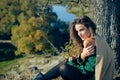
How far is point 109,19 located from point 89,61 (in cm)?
139

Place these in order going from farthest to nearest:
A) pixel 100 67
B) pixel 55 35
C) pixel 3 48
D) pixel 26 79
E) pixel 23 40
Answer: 1. pixel 3 48
2. pixel 55 35
3. pixel 23 40
4. pixel 26 79
5. pixel 100 67

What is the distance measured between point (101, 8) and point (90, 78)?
1.37 meters

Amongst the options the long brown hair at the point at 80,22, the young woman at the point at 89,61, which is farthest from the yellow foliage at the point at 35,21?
the young woman at the point at 89,61

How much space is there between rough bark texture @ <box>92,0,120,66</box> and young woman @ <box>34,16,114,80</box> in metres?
1.11

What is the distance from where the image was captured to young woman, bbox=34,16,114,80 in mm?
3059

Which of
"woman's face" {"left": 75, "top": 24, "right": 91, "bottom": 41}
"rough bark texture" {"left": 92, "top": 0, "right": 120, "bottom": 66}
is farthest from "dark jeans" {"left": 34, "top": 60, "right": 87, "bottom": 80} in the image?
"rough bark texture" {"left": 92, "top": 0, "right": 120, "bottom": 66}

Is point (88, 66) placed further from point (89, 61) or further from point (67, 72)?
point (67, 72)

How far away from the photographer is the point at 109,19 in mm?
4418

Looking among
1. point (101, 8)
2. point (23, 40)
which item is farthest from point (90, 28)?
point (23, 40)

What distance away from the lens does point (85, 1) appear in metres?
6.61

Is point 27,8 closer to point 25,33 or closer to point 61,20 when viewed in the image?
point 61,20

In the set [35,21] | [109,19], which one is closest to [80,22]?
[109,19]

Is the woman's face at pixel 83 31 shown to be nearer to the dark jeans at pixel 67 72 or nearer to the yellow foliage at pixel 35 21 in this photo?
the dark jeans at pixel 67 72

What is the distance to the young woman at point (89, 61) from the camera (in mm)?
3059
